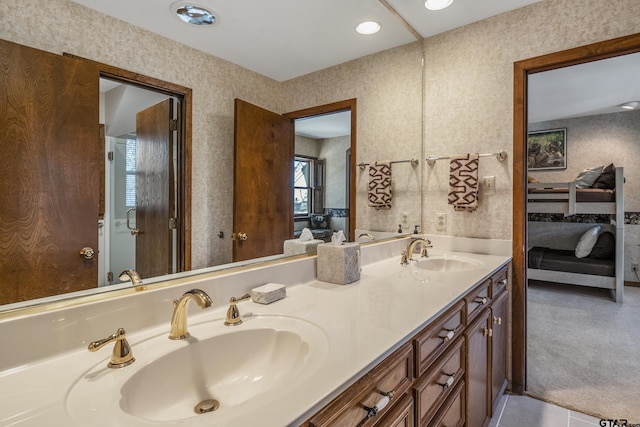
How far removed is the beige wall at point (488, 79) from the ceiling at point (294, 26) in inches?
4.5

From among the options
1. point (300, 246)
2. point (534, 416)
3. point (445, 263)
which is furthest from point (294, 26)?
point (534, 416)

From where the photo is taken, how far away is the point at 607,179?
13.5 ft

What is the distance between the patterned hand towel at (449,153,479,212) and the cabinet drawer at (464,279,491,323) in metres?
0.67

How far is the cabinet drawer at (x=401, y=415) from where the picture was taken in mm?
825

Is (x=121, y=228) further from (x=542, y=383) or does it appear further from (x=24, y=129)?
(x=542, y=383)

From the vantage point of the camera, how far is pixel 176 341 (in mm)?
836

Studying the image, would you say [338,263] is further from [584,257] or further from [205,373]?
[584,257]

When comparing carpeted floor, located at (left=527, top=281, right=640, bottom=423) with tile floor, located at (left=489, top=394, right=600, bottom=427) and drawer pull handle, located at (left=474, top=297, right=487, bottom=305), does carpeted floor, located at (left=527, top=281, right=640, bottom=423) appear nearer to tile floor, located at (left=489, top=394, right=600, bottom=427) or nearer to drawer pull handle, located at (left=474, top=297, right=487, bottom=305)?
tile floor, located at (left=489, top=394, right=600, bottom=427)

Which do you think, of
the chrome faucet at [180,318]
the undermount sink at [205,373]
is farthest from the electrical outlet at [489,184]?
the chrome faucet at [180,318]

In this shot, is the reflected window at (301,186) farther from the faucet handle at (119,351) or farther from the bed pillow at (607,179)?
the bed pillow at (607,179)

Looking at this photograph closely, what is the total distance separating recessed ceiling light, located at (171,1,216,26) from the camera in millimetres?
941

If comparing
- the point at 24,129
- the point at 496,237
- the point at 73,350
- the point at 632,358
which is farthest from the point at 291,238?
the point at 632,358

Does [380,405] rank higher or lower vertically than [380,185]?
lower

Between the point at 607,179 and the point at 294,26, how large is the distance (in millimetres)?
4629
